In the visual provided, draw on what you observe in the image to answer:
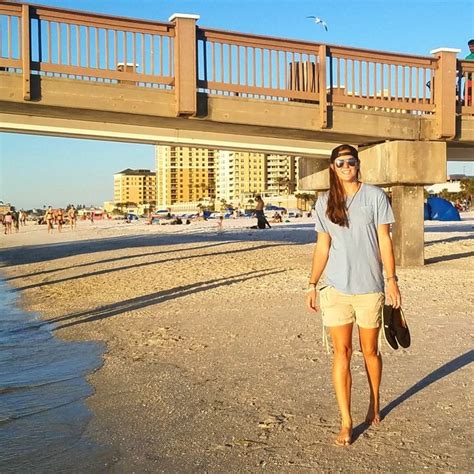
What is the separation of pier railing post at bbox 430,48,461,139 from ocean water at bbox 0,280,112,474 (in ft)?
32.9

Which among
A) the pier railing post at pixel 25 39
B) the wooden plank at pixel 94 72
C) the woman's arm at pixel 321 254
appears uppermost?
the pier railing post at pixel 25 39

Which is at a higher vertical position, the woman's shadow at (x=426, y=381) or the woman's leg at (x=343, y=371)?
the woman's leg at (x=343, y=371)

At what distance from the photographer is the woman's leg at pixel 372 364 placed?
13.9ft

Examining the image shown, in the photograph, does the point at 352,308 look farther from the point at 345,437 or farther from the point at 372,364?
the point at 345,437

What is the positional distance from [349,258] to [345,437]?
1107 millimetres

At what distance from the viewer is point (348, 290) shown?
4.10 m

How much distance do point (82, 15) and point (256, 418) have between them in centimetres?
970

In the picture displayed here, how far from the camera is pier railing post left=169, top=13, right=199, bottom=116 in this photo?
513 inches

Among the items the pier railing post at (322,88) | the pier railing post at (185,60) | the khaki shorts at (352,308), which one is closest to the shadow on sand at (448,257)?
the pier railing post at (322,88)

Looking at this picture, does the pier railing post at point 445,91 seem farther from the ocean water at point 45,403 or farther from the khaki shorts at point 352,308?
the khaki shorts at point 352,308

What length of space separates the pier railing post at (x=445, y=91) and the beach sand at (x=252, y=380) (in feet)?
12.5

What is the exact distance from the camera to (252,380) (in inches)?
229

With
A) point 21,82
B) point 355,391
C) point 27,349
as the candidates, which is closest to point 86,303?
point 27,349

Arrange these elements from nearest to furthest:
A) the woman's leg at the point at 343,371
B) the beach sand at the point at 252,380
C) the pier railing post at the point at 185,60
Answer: the beach sand at the point at 252,380 < the woman's leg at the point at 343,371 < the pier railing post at the point at 185,60
